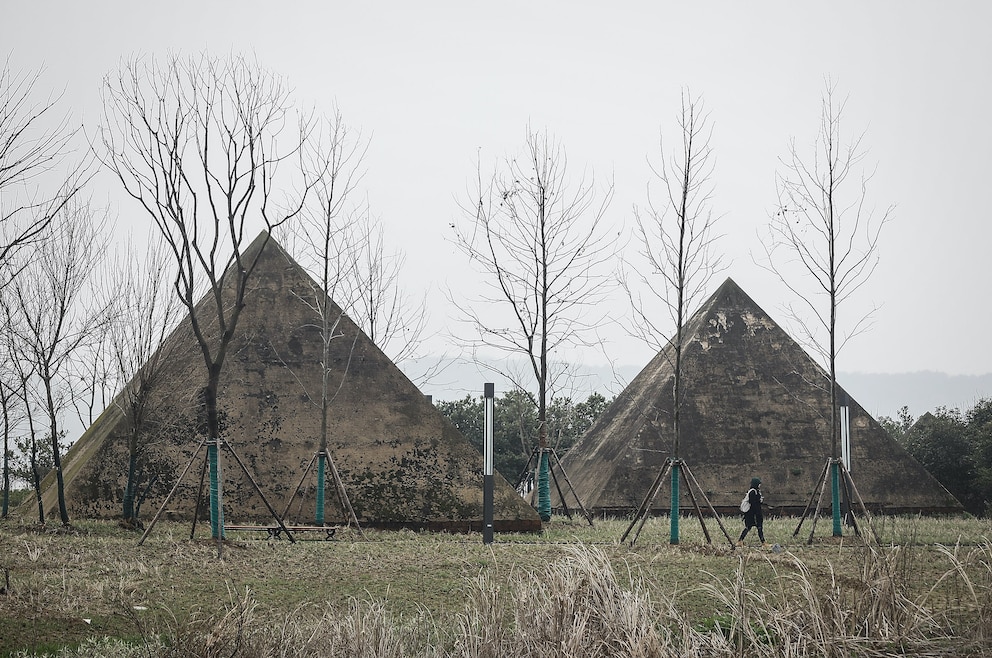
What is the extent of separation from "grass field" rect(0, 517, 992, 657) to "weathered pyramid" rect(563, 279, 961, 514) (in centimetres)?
943

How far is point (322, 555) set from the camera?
1336 cm

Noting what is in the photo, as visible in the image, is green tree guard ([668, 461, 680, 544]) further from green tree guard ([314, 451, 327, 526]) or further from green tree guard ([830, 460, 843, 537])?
green tree guard ([314, 451, 327, 526])

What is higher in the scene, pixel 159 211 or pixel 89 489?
pixel 159 211

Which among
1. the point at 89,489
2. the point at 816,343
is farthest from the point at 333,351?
the point at 816,343

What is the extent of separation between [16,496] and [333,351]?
14.0 m

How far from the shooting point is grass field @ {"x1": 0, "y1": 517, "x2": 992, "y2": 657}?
7.98 m

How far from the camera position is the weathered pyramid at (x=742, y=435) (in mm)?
23375

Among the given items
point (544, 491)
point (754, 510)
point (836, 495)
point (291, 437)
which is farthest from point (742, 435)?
point (291, 437)

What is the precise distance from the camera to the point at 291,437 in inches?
780

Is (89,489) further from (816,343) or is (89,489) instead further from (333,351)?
(816,343)

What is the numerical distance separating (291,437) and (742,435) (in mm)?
10779

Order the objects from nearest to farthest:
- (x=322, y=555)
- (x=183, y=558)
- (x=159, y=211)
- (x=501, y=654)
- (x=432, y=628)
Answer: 1. (x=501, y=654)
2. (x=432, y=628)
3. (x=183, y=558)
4. (x=322, y=555)
5. (x=159, y=211)

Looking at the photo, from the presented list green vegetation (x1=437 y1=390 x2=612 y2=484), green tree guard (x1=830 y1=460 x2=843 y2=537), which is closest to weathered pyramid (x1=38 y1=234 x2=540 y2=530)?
green tree guard (x1=830 y1=460 x2=843 y2=537)

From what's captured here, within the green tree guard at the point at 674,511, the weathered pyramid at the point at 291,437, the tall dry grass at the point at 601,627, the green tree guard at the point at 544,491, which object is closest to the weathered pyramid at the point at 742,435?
the green tree guard at the point at 544,491
